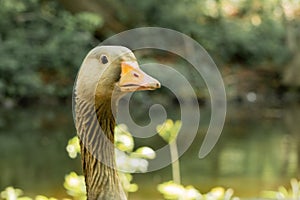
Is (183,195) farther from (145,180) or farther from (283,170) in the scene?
(283,170)

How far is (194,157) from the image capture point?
35.9 ft

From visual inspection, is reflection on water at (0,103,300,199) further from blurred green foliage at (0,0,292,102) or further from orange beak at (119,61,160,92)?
orange beak at (119,61,160,92)

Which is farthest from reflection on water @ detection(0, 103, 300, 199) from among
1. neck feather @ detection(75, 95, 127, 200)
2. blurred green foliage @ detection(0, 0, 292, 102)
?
neck feather @ detection(75, 95, 127, 200)

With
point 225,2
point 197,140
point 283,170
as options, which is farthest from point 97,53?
point 225,2

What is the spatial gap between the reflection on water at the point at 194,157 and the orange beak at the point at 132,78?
608 centimetres

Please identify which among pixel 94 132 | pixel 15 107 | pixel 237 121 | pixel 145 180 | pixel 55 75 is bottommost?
pixel 94 132

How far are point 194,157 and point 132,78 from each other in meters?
9.11

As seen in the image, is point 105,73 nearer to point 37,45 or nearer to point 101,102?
point 101,102

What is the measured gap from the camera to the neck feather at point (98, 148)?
1981 mm

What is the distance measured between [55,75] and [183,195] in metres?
15.7

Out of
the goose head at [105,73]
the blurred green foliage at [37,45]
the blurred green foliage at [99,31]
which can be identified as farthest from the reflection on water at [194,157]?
the goose head at [105,73]

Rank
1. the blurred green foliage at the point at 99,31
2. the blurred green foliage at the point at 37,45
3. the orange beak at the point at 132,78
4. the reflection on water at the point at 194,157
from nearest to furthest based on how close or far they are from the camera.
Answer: the orange beak at the point at 132,78 → the reflection on water at the point at 194,157 → the blurred green foliage at the point at 37,45 → the blurred green foliage at the point at 99,31

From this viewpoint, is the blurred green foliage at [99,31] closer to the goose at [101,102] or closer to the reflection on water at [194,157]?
the reflection on water at [194,157]

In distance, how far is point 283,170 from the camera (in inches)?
389
